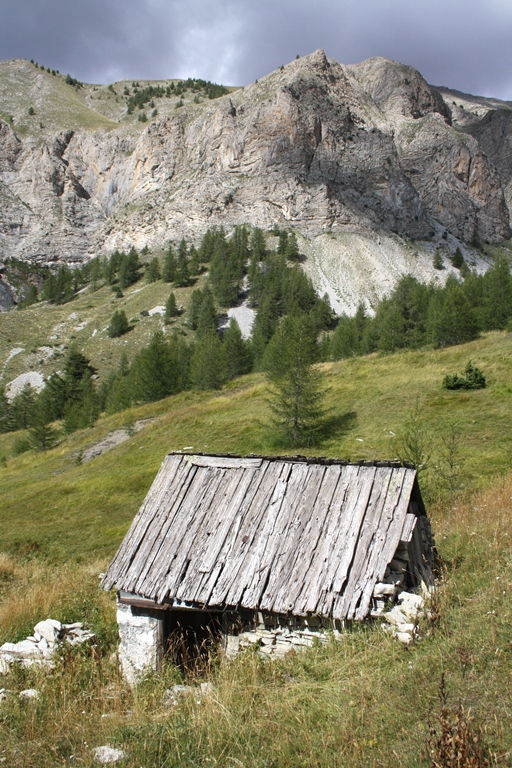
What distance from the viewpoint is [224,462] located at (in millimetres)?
9008

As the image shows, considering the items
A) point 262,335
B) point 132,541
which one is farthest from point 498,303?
point 132,541

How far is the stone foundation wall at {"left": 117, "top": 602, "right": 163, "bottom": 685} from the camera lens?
7363 mm

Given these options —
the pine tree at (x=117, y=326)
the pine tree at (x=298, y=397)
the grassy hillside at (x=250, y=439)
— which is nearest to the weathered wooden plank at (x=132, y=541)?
the grassy hillside at (x=250, y=439)

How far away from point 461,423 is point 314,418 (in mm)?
7944

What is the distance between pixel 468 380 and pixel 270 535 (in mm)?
24011

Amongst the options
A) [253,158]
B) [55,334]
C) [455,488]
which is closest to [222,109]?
A: [253,158]

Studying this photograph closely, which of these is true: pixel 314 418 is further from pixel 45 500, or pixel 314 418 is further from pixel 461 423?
pixel 45 500

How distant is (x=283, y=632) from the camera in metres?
6.92

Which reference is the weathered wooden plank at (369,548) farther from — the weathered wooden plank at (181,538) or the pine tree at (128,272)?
the pine tree at (128,272)

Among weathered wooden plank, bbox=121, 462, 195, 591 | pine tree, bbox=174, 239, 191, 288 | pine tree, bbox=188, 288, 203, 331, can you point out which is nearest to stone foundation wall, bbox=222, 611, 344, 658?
weathered wooden plank, bbox=121, 462, 195, 591

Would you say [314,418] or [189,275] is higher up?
[189,275]

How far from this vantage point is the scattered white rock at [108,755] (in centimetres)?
442

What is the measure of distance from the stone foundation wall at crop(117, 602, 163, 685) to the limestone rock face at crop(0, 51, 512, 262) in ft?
398

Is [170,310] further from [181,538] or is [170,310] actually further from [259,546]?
[259,546]
